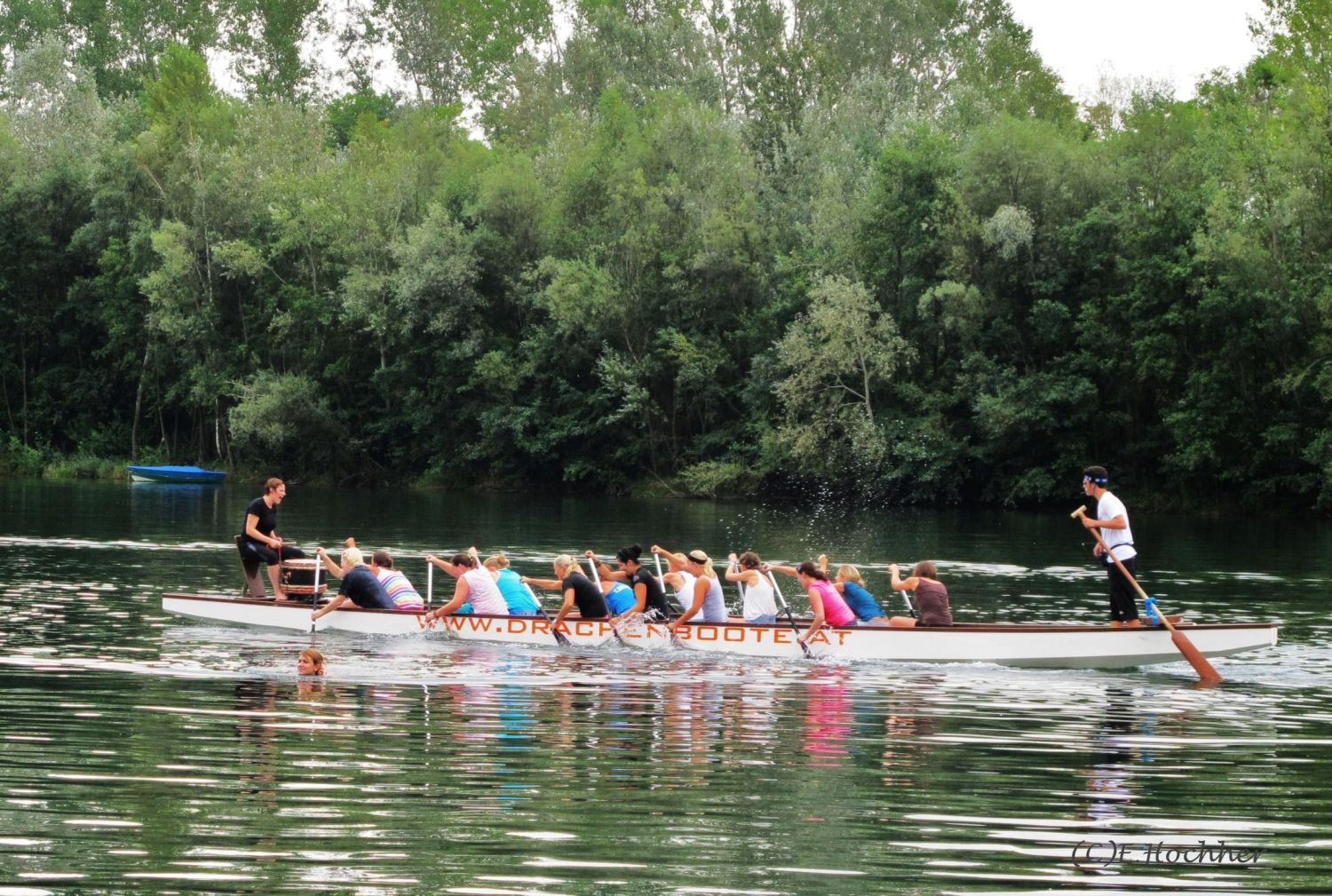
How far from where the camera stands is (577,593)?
23453 millimetres

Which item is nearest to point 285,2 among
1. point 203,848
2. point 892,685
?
point 892,685

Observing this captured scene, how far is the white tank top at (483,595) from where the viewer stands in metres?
24.2

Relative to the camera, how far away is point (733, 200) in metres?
72.6

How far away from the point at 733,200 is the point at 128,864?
63.6 metres

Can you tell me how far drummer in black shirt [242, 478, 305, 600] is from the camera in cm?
2550

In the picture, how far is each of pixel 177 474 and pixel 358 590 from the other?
53552mm

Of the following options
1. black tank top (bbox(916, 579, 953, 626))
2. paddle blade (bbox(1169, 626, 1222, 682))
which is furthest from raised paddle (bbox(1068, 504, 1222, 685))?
black tank top (bbox(916, 579, 953, 626))

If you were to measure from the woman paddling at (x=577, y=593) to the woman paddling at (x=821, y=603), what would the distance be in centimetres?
292

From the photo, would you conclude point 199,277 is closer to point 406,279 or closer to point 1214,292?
point 406,279

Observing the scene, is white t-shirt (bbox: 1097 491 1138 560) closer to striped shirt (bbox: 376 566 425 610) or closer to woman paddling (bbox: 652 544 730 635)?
woman paddling (bbox: 652 544 730 635)

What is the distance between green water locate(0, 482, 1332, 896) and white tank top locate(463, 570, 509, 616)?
92 centimetres

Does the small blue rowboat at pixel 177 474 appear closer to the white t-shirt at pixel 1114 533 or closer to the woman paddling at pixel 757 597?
the woman paddling at pixel 757 597
